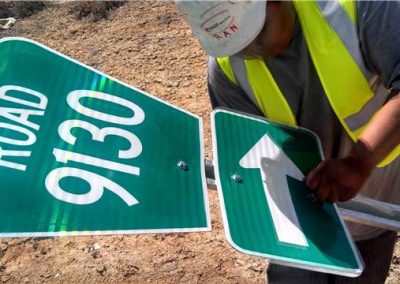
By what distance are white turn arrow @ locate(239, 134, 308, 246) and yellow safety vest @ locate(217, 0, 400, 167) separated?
0.22 m

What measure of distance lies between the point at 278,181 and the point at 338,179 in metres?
0.15

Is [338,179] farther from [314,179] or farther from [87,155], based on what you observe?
[87,155]

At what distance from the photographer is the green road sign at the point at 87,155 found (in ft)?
4.27

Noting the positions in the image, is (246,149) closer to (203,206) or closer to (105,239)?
(203,206)

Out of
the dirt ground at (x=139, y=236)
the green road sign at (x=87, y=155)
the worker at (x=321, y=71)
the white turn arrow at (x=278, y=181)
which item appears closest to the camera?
the green road sign at (x=87, y=155)

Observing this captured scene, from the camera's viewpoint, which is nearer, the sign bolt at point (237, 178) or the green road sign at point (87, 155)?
the green road sign at point (87, 155)

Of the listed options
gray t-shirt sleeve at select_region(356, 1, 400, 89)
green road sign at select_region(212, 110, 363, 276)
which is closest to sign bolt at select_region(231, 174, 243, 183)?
green road sign at select_region(212, 110, 363, 276)

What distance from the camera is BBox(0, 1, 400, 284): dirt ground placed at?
314 centimetres

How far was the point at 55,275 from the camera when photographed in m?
3.15

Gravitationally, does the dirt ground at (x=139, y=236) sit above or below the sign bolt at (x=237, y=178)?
below

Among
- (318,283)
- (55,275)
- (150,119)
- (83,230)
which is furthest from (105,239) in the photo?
(83,230)

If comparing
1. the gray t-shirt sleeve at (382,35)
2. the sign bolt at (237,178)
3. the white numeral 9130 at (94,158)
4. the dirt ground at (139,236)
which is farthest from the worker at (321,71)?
the dirt ground at (139,236)

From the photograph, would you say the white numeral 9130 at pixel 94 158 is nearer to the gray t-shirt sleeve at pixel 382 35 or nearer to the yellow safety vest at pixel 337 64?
the yellow safety vest at pixel 337 64

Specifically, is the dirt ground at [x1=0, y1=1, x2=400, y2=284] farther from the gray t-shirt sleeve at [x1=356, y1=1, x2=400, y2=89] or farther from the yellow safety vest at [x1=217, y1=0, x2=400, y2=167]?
the gray t-shirt sleeve at [x1=356, y1=1, x2=400, y2=89]
